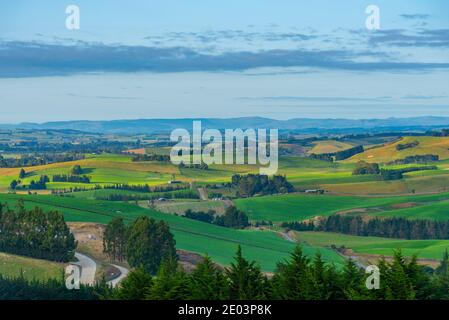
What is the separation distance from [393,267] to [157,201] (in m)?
74.2

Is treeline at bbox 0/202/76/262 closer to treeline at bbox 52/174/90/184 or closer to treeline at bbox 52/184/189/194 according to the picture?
treeline at bbox 52/184/189/194

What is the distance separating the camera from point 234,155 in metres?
136

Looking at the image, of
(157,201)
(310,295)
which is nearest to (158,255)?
(310,295)

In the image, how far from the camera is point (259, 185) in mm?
113812

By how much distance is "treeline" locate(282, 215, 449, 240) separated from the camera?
79000 millimetres

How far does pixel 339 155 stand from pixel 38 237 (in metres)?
117

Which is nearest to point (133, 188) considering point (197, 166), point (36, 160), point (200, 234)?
point (197, 166)

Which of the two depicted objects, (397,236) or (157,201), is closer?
(397,236)

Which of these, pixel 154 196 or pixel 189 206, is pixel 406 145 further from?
pixel 189 206

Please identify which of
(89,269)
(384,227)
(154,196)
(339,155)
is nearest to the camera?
(89,269)

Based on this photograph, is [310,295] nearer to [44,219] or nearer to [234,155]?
[44,219]

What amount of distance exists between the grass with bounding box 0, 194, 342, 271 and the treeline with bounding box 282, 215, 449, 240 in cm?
778

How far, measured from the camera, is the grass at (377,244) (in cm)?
6382

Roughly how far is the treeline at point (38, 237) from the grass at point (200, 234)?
33.6 ft
